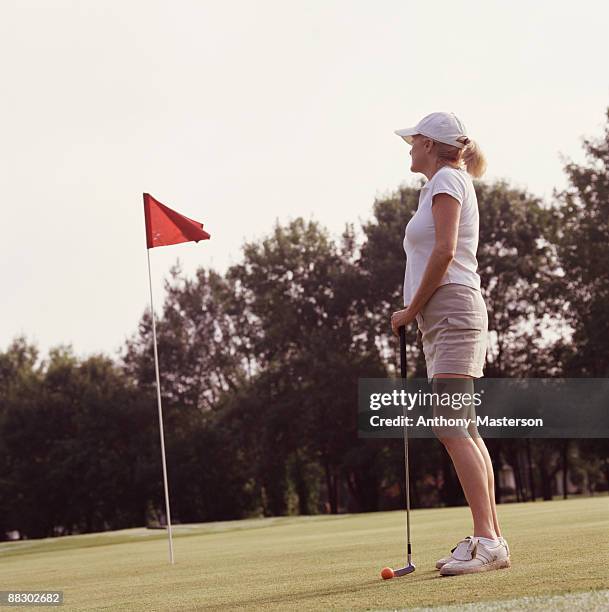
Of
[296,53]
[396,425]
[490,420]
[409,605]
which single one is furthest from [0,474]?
[409,605]

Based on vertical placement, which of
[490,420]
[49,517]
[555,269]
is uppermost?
[555,269]

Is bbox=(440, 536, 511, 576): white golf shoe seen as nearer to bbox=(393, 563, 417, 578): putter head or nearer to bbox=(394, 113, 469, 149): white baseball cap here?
bbox=(393, 563, 417, 578): putter head

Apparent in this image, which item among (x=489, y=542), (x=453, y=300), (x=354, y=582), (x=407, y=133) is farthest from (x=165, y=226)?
(x=489, y=542)

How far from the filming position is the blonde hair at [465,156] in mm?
5719

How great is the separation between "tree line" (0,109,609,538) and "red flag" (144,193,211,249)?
2769 centimetres

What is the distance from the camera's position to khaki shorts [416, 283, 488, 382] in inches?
212

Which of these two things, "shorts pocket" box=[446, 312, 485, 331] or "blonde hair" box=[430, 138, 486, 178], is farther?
"blonde hair" box=[430, 138, 486, 178]

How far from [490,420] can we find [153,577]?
117 feet

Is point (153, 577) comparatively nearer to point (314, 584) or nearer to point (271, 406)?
point (314, 584)

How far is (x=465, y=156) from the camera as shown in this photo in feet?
18.9

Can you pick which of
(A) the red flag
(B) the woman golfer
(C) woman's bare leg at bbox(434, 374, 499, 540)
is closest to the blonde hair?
(B) the woman golfer

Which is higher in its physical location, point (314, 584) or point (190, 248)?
point (190, 248)

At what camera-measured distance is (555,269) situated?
42188mm

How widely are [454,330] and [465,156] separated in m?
1.03
